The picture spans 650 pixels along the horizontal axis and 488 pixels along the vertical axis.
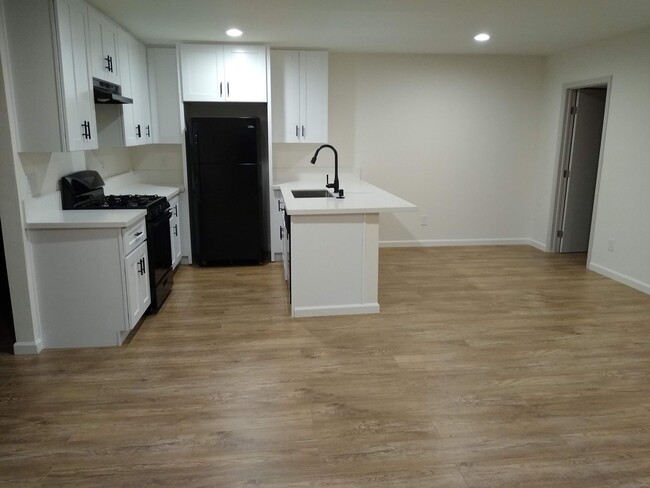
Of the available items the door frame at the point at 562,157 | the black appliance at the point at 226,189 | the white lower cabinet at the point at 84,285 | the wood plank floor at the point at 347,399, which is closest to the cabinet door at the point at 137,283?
the white lower cabinet at the point at 84,285

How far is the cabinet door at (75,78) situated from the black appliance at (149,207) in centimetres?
43

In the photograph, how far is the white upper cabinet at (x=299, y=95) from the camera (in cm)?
525

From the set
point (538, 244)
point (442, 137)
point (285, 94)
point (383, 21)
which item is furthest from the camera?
point (538, 244)

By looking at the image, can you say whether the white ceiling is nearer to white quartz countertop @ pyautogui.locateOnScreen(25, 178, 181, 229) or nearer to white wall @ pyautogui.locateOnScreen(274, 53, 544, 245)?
white wall @ pyautogui.locateOnScreen(274, 53, 544, 245)

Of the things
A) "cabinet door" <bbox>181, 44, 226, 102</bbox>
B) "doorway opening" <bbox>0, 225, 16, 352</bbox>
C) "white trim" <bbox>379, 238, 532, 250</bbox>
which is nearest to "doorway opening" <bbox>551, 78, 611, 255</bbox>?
"white trim" <bbox>379, 238, 532, 250</bbox>

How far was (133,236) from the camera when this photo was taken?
3389 mm

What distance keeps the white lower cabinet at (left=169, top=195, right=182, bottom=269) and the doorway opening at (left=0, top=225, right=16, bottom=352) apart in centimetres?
144

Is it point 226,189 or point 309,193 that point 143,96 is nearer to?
point 226,189

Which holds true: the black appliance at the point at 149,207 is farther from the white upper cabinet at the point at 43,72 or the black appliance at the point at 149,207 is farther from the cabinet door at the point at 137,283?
the white upper cabinet at the point at 43,72

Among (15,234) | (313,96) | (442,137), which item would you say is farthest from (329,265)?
(442,137)

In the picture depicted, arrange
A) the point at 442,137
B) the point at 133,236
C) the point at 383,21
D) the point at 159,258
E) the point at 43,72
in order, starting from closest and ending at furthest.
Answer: the point at 43,72
the point at 133,236
the point at 159,258
the point at 383,21
the point at 442,137

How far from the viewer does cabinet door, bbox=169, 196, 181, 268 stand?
4.84 meters

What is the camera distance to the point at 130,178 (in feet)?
17.6

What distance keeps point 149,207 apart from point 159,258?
454 mm
